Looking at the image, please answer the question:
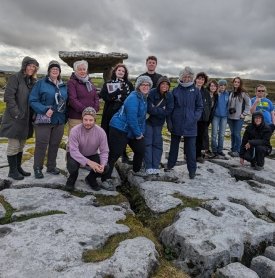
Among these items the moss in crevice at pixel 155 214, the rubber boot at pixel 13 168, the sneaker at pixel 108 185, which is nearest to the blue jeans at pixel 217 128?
the moss in crevice at pixel 155 214

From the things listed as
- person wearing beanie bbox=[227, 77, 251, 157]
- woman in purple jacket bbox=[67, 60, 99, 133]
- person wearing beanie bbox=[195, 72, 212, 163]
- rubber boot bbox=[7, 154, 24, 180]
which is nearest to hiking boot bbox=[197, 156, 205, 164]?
person wearing beanie bbox=[195, 72, 212, 163]

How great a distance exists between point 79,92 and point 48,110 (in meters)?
1.28

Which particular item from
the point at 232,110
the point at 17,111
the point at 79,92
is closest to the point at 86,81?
the point at 79,92

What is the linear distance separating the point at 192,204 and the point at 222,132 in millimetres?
5885

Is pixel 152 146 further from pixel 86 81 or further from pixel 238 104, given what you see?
pixel 238 104

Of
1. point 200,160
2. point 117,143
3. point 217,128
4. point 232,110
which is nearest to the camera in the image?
point 117,143

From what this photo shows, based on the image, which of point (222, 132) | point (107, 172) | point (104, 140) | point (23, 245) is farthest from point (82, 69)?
point (222, 132)

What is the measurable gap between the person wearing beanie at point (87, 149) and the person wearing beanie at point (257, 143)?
19.9ft

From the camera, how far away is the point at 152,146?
11070mm

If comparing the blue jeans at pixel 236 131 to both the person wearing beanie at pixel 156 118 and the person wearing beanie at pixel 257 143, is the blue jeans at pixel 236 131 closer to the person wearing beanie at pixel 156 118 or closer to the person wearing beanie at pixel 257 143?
the person wearing beanie at pixel 257 143

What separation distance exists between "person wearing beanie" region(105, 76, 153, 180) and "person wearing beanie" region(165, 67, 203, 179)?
4.31 ft

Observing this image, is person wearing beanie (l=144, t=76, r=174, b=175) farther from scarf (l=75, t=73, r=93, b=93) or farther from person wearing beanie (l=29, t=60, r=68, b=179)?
person wearing beanie (l=29, t=60, r=68, b=179)

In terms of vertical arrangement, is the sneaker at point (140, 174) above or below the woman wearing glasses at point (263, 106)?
below

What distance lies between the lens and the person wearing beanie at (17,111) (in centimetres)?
924
